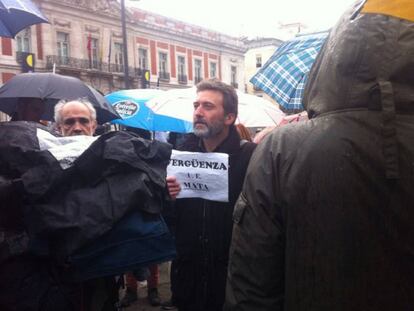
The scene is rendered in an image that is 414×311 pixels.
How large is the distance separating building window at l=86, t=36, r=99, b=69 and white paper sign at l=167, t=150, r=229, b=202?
104ft

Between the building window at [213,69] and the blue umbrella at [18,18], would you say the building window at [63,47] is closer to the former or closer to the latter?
the building window at [213,69]

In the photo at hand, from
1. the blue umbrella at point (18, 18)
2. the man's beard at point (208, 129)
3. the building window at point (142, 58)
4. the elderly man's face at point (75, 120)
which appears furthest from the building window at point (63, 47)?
the man's beard at point (208, 129)

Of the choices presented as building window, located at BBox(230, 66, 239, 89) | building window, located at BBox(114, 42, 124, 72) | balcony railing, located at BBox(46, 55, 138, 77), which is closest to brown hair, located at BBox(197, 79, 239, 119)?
balcony railing, located at BBox(46, 55, 138, 77)

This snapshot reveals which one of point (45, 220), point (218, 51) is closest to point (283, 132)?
point (45, 220)

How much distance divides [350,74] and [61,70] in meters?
31.9

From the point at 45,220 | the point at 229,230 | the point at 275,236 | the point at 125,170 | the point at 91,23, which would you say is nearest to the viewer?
the point at 275,236

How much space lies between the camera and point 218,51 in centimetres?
4488

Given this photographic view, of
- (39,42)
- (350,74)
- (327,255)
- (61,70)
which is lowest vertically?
(327,255)

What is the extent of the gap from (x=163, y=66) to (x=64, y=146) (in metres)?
38.8

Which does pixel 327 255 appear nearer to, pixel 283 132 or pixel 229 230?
pixel 283 132

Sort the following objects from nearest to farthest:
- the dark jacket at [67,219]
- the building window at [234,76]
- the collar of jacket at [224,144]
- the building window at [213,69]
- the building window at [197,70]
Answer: the dark jacket at [67,219]
the collar of jacket at [224,144]
the building window at [197,70]
the building window at [213,69]
the building window at [234,76]

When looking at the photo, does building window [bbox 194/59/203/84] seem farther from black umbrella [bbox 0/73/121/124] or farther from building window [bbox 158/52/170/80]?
black umbrella [bbox 0/73/121/124]

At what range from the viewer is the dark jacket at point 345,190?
1.17 meters

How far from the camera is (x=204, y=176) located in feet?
8.56
